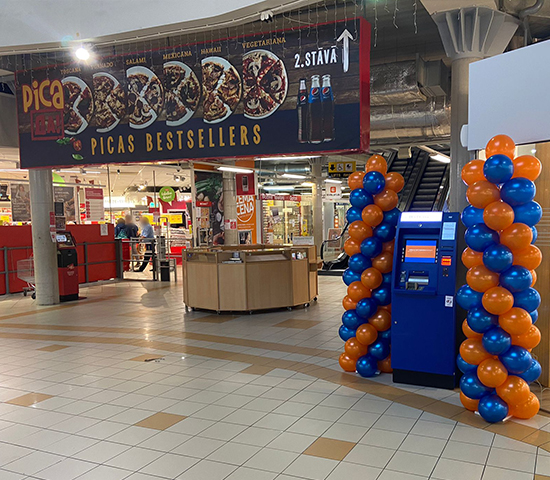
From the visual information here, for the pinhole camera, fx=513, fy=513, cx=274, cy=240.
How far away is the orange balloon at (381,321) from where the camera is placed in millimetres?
5199

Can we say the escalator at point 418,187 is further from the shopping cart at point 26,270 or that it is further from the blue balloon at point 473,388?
the blue balloon at point 473,388

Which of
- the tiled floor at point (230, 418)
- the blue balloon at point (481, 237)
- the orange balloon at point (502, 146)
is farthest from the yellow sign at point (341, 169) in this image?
the blue balloon at point (481, 237)

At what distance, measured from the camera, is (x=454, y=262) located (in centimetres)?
467

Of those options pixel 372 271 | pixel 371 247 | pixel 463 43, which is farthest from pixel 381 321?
pixel 463 43

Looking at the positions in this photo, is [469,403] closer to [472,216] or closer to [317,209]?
[472,216]

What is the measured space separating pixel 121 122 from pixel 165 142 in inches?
32.9

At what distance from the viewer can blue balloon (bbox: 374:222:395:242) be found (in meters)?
5.19

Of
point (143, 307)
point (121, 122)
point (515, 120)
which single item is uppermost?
point (121, 122)

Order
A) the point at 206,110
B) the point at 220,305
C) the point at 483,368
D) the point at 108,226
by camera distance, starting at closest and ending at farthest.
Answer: the point at 483,368, the point at 206,110, the point at 220,305, the point at 108,226

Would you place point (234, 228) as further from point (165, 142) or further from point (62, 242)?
point (165, 142)

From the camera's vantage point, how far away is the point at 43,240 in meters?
10.3

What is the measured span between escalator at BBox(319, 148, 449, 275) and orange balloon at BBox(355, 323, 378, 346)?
953 centimetres

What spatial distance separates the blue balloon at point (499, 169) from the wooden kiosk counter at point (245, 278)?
16.5ft

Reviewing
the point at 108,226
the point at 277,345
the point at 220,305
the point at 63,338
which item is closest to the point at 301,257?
the point at 220,305
